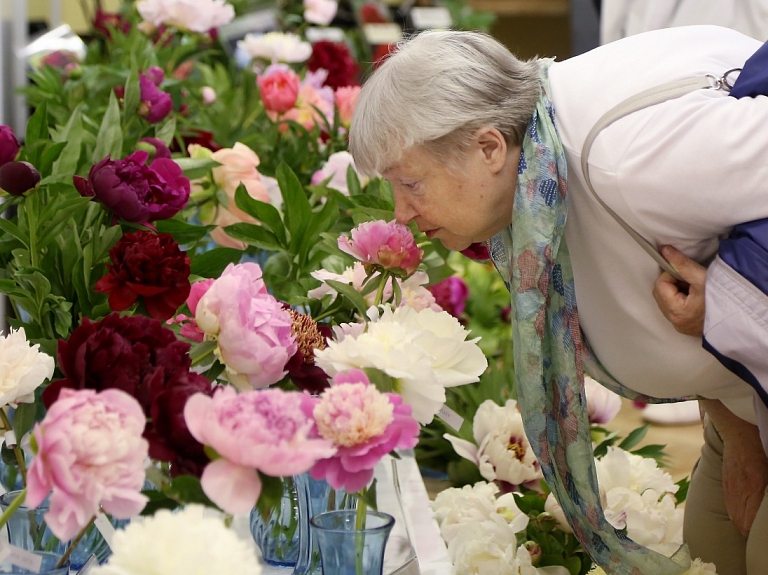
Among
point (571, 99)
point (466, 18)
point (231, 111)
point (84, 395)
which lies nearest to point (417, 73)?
point (571, 99)

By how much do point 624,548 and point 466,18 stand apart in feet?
9.66

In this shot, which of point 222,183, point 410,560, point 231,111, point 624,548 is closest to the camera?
point 410,560

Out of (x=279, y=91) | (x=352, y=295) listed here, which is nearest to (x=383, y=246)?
(x=352, y=295)

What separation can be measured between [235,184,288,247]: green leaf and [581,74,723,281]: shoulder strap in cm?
36

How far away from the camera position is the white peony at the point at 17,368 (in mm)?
713

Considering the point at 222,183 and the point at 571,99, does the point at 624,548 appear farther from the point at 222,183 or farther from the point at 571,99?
the point at 222,183

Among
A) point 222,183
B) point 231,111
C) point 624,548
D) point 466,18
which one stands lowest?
point 466,18

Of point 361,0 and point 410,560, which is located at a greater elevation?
point 410,560

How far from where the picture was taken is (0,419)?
82cm

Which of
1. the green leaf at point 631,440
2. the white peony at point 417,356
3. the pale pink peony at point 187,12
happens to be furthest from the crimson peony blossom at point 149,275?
the pale pink peony at point 187,12

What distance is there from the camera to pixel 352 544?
74 centimetres

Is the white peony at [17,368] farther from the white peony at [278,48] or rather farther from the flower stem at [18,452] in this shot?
the white peony at [278,48]

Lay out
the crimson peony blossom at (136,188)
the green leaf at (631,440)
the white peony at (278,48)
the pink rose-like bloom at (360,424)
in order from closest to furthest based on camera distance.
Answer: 1. the pink rose-like bloom at (360,424)
2. the crimson peony blossom at (136,188)
3. the green leaf at (631,440)
4. the white peony at (278,48)

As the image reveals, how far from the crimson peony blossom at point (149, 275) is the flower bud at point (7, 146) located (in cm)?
20
